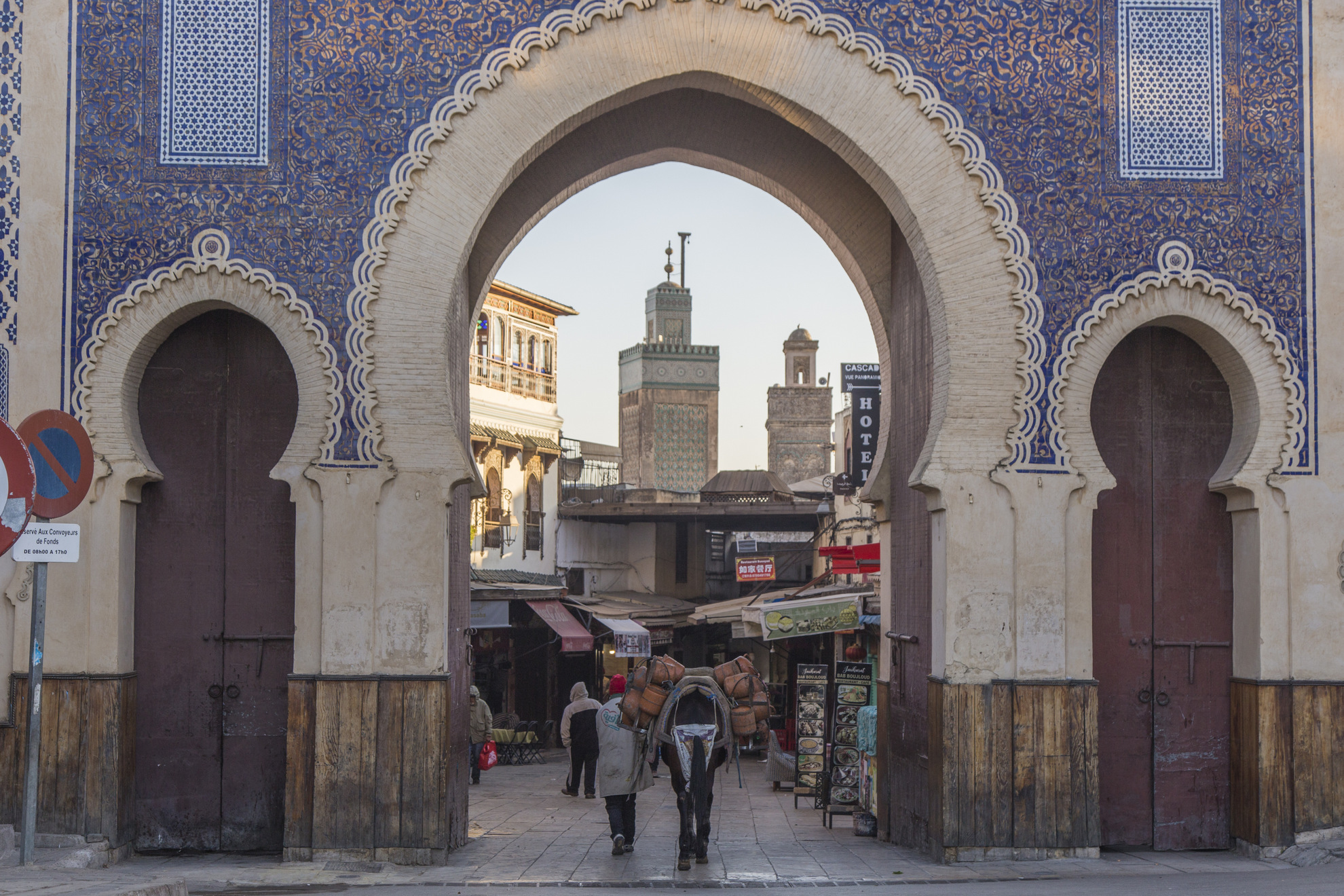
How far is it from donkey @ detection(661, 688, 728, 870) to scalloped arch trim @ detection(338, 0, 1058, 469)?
2.36 metres

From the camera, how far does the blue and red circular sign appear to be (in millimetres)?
6133

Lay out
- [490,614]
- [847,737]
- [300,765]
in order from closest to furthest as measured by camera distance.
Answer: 1. [300,765]
2. [847,737]
3. [490,614]

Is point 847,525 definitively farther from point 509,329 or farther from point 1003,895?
point 1003,895

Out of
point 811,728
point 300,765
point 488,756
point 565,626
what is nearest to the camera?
point 300,765

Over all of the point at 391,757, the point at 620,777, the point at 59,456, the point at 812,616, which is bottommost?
the point at 620,777

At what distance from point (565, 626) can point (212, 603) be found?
1130 centimetres

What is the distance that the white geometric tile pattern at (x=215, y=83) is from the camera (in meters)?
8.20

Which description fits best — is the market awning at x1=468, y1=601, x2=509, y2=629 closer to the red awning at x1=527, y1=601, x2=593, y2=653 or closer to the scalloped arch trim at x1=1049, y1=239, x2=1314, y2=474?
the red awning at x1=527, y1=601, x2=593, y2=653

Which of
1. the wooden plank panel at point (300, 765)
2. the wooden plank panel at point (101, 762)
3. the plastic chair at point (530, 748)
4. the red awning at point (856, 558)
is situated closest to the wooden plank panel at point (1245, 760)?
the red awning at point (856, 558)

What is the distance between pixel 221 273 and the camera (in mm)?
8148

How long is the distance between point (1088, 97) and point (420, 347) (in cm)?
432

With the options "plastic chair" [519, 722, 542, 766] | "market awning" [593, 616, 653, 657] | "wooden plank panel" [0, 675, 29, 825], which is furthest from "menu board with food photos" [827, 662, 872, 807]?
"market awning" [593, 616, 653, 657]

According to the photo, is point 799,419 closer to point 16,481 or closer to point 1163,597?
point 1163,597

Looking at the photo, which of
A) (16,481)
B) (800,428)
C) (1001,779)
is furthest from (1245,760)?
→ (800,428)
